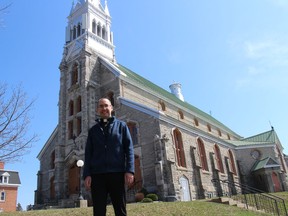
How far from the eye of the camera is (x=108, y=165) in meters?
4.62

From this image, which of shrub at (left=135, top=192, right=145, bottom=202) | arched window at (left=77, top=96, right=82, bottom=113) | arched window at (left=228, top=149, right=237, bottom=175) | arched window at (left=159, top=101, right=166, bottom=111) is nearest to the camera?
shrub at (left=135, top=192, right=145, bottom=202)

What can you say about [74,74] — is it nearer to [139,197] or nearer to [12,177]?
[139,197]

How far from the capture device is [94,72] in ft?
94.2

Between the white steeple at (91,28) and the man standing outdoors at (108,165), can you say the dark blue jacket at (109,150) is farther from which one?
the white steeple at (91,28)

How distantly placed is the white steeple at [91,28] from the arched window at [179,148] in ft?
42.3

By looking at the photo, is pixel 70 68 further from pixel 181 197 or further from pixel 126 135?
pixel 126 135

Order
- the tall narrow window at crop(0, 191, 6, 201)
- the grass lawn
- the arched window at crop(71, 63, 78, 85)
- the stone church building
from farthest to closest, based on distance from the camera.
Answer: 1. the tall narrow window at crop(0, 191, 6, 201)
2. the arched window at crop(71, 63, 78, 85)
3. the stone church building
4. the grass lawn

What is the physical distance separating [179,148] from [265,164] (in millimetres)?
16134

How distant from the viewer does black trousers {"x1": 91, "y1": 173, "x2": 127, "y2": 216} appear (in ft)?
14.9

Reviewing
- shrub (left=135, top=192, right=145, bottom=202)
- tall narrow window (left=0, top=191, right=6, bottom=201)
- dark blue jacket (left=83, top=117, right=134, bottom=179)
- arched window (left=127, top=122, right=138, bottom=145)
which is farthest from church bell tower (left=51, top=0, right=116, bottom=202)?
dark blue jacket (left=83, top=117, right=134, bottom=179)

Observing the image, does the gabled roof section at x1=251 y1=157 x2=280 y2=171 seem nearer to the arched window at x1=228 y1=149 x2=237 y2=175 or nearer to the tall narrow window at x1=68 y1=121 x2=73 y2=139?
the arched window at x1=228 y1=149 x2=237 y2=175

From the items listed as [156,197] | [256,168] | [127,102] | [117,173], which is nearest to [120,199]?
[117,173]

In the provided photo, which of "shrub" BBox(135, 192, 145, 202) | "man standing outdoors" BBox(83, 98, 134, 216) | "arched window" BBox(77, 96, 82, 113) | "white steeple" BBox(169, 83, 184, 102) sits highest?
"white steeple" BBox(169, 83, 184, 102)

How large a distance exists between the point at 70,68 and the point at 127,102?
376 inches
